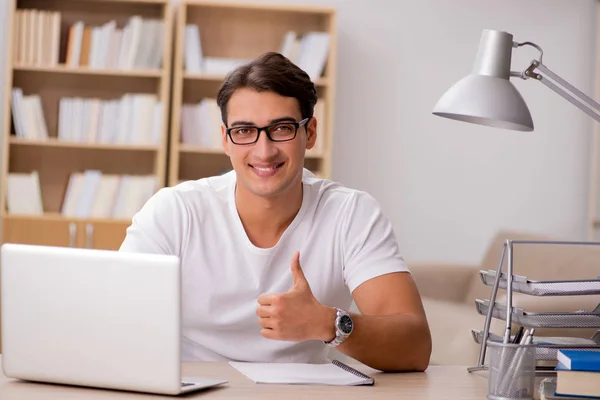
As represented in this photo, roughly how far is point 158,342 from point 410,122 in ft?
13.0

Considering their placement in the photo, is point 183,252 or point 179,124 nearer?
point 183,252

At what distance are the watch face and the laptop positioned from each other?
1.02 ft

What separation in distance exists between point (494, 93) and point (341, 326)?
0.52 m

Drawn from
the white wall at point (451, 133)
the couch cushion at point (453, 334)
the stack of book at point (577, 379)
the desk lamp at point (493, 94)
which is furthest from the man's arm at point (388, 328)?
the white wall at point (451, 133)

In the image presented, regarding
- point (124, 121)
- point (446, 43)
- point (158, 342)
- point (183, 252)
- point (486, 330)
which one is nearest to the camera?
point (158, 342)

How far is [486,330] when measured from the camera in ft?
5.30

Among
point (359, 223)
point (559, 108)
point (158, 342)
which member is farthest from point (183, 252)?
point (559, 108)

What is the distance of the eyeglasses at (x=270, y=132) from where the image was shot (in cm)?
203

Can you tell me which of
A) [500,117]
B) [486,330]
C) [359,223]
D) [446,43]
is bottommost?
[486,330]

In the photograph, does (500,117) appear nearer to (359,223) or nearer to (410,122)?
(359,223)

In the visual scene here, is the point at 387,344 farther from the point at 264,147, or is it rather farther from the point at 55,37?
the point at 55,37

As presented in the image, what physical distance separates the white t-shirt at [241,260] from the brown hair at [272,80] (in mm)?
245

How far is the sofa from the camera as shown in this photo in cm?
313

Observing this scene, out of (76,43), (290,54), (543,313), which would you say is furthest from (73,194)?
(543,313)
